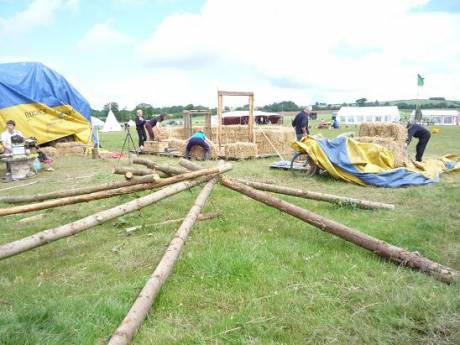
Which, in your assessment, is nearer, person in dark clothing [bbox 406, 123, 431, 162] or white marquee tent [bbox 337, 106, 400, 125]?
person in dark clothing [bbox 406, 123, 431, 162]

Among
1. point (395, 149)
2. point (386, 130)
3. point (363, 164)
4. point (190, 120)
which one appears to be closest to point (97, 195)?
point (363, 164)

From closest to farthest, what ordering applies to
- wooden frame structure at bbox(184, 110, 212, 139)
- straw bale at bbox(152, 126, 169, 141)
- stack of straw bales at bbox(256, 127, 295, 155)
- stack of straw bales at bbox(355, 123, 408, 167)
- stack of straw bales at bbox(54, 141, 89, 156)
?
stack of straw bales at bbox(355, 123, 408, 167) → stack of straw bales at bbox(256, 127, 295, 155) → stack of straw bales at bbox(54, 141, 89, 156) → wooden frame structure at bbox(184, 110, 212, 139) → straw bale at bbox(152, 126, 169, 141)

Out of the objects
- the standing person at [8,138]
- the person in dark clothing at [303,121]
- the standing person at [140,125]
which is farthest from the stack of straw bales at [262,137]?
the standing person at [8,138]

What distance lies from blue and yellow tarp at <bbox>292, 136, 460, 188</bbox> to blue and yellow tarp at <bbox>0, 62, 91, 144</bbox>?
1238 centimetres

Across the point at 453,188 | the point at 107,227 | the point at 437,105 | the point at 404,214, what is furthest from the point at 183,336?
the point at 437,105

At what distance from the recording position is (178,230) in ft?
14.2

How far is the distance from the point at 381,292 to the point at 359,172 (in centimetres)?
600

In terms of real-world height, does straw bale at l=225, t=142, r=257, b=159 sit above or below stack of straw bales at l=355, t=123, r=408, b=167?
below

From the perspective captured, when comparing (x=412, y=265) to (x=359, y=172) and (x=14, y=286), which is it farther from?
(x=359, y=172)

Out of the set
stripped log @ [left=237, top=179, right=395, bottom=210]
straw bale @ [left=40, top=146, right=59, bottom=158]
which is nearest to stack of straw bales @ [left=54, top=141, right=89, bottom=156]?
straw bale @ [left=40, top=146, right=59, bottom=158]

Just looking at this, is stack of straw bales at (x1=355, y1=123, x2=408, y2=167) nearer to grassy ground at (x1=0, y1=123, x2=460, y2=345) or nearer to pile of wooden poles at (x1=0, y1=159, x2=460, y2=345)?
grassy ground at (x1=0, y1=123, x2=460, y2=345)

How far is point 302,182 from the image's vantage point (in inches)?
366

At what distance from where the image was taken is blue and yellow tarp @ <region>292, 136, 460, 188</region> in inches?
347

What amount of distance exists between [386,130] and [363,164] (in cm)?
493
